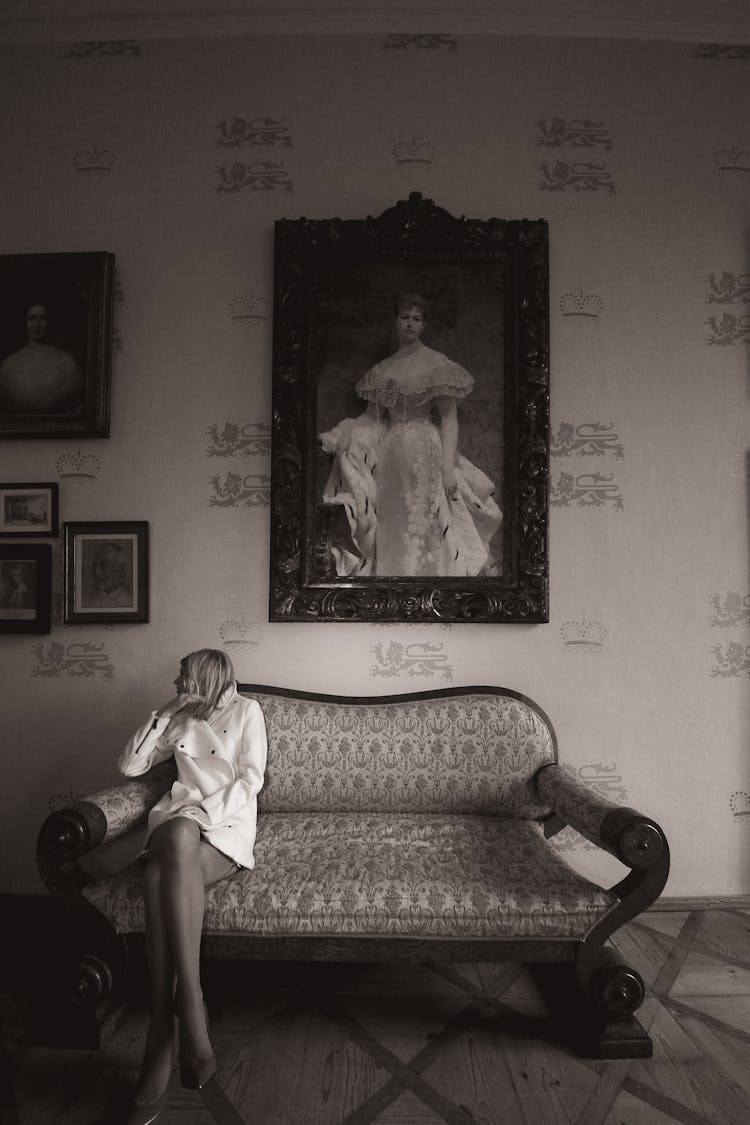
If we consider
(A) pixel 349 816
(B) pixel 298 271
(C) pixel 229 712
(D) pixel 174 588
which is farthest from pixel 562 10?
(A) pixel 349 816

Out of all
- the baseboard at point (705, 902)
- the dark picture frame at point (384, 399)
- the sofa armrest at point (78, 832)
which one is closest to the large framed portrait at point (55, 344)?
the dark picture frame at point (384, 399)

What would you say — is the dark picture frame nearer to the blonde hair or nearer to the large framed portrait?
the blonde hair

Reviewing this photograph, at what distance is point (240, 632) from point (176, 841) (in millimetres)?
1149

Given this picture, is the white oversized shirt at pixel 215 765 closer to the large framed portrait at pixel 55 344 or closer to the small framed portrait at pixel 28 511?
the small framed portrait at pixel 28 511

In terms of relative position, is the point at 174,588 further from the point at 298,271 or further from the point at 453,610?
the point at 298,271

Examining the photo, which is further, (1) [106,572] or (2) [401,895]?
(1) [106,572]

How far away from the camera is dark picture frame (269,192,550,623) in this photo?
282cm

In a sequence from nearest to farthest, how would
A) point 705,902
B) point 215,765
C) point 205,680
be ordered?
1. point 215,765
2. point 205,680
3. point 705,902

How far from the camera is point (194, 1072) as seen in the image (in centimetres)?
165

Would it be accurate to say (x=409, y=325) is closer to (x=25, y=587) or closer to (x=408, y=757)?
(x=408, y=757)

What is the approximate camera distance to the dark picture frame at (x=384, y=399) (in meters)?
2.82

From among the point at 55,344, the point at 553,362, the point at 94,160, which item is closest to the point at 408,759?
the point at 553,362

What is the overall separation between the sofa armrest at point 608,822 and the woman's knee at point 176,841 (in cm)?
116

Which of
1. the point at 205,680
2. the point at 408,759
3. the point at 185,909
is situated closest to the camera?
the point at 185,909
